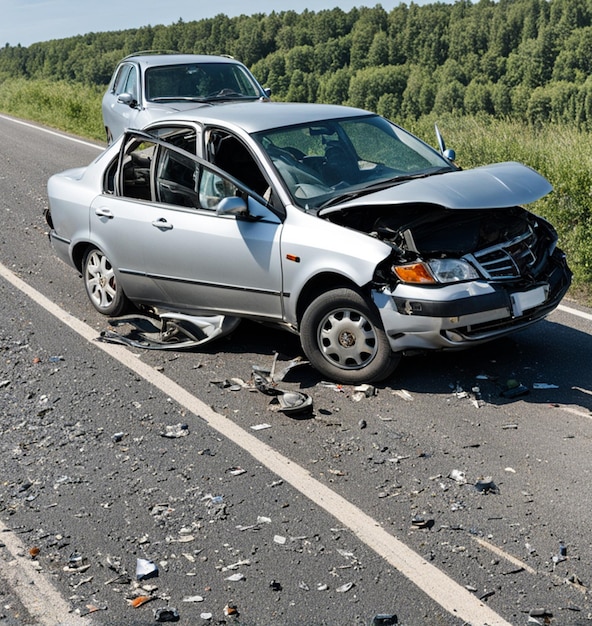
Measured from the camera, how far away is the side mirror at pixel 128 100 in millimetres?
14039

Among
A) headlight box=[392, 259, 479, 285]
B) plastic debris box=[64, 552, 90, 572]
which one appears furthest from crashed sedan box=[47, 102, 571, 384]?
plastic debris box=[64, 552, 90, 572]

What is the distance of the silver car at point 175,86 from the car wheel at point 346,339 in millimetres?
7812

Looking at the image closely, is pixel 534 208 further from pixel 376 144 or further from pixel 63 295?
pixel 63 295

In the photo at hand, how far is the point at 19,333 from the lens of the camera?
8.02 m

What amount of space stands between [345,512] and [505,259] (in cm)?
253

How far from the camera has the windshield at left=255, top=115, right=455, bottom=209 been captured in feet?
23.0

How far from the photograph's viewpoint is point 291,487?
516cm

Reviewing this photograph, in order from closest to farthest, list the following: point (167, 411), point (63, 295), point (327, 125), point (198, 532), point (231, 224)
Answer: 1. point (198, 532)
2. point (167, 411)
3. point (231, 224)
4. point (327, 125)
5. point (63, 295)

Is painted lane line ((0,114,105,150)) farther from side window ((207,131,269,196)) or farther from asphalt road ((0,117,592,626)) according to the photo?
asphalt road ((0,117,592,626))

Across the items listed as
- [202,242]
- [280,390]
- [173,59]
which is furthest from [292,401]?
[173,59]

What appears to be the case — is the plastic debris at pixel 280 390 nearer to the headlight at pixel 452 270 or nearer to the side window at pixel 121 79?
the headlight at pixel 452 270

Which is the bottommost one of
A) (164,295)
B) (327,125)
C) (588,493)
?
(588,493)

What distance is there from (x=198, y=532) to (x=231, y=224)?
292 centimetres

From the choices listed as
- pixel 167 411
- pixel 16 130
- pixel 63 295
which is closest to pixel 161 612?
pixel 167 411
